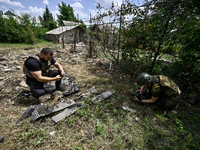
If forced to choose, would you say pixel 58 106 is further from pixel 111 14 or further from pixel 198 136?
pixel 111 14

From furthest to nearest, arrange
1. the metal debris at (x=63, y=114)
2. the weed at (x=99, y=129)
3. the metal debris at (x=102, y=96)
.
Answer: the metal debris at (x=102, y=96) → the metal debris at (x=63, y=114) → the weed at (x=99, y=129)

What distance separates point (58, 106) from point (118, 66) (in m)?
3.13

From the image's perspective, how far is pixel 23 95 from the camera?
2713 mm

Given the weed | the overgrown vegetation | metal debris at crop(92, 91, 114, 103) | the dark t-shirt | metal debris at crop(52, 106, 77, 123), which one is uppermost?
the overgrown vegetation

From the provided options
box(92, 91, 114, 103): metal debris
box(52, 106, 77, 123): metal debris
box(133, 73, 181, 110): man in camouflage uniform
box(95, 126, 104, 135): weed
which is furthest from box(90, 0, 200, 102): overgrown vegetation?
box(52, 106, 77, 123): metal debris

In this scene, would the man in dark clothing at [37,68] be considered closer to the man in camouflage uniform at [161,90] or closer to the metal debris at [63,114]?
the metal debris at [63,114]

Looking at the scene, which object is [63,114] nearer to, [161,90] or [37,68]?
[37,68]

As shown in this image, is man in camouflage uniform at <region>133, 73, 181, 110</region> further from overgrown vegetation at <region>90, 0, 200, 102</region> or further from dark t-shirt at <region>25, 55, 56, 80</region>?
dark t-shirt at <region>25, 55, 56, 80</region>

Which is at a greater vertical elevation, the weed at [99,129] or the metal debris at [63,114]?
the metal debris at [63,114]

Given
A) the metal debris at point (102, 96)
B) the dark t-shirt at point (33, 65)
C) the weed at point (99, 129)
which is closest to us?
the weed at point (99, 129)

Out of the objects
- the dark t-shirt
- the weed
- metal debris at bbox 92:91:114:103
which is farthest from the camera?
metal debris at bbox 92:91:114:103

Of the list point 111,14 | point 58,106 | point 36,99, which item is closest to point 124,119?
point 58,106

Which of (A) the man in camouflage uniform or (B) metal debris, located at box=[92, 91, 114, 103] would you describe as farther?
(B) metal debris, located at box=[92, 91, 114, 103]

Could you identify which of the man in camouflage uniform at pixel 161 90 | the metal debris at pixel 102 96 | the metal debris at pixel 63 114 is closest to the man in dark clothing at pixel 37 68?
the metal debris at pixel 63 114
